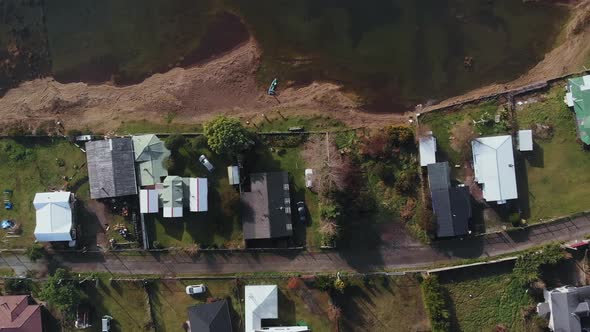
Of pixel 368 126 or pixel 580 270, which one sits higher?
pixel 368 126

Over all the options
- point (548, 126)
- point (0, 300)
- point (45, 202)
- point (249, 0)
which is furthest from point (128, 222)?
point (548, 126)

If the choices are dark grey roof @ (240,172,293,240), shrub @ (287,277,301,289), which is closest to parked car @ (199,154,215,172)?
dark grey roof @ (240,172,293,240)

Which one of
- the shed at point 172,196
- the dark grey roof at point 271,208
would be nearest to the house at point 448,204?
the dark grey roof at point 271,208

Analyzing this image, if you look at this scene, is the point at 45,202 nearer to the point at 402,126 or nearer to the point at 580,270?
the point at 402,126

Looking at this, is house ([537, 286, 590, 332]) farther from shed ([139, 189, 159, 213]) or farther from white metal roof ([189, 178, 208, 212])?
shed ([139, 189, 159, 213])

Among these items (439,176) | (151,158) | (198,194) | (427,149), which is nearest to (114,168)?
(151,158)

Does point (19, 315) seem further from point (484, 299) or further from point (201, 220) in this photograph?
point (484, 299)
